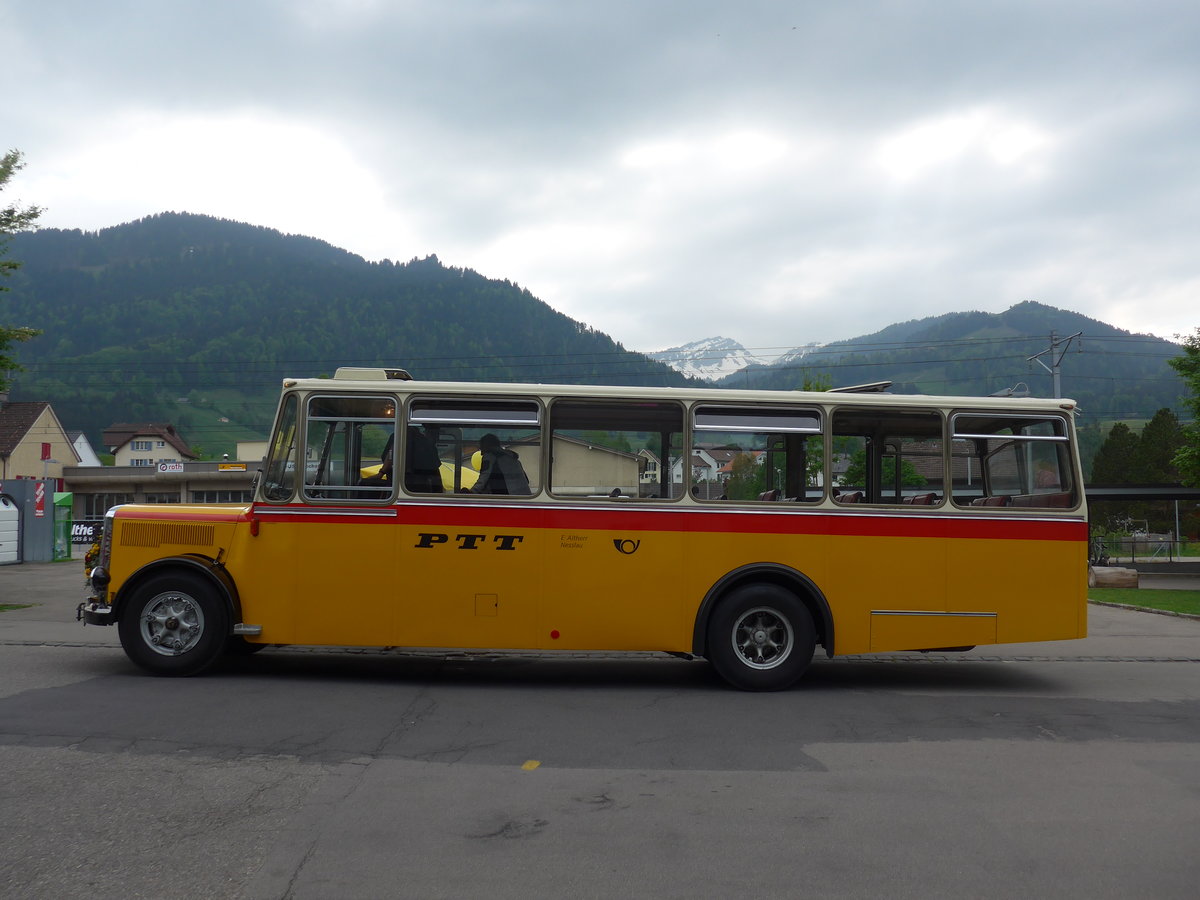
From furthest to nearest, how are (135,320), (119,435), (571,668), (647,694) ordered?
1. (135,320)
2. (119,435)
3. (571,668)
4. (647,694)

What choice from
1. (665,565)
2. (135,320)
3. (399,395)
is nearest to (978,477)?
(665,565)

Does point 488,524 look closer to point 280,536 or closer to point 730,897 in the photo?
point 280,536

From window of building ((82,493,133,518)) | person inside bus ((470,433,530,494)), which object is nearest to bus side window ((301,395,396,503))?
person inside bus ((470,433,530,494))

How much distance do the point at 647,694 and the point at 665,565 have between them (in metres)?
1.17

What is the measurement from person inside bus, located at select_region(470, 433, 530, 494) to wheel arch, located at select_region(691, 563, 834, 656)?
196cm

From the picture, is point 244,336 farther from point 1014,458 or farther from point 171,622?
point 1014,458

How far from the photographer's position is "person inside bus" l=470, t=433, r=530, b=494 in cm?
892

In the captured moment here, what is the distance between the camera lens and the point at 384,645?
887 cm

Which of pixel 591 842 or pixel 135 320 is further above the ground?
pixel 135 320

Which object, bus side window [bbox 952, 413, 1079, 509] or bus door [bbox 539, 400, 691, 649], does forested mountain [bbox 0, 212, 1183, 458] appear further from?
bus door [bbox 539, 400, 691, 649]

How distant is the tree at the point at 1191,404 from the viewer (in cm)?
3012

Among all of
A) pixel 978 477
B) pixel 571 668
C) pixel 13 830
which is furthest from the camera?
pixel 571 668

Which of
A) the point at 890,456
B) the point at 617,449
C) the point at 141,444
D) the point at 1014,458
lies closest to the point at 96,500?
the point at 141,444

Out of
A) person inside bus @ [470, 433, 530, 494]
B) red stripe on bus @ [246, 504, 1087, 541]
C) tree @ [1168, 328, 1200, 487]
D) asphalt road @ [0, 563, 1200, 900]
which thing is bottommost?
asphalt road @ [0, 563, 1200, 900]
